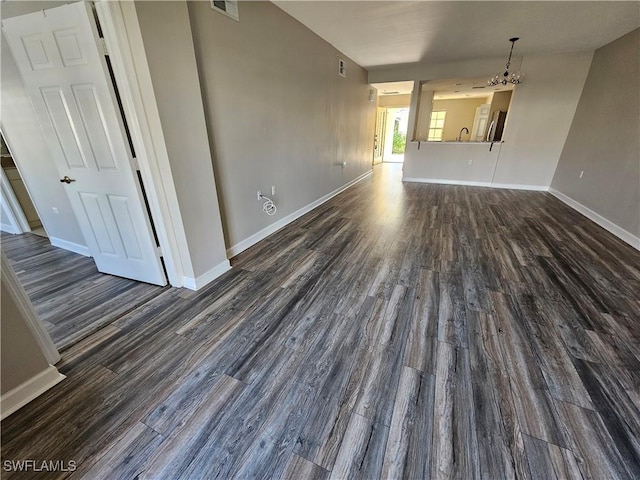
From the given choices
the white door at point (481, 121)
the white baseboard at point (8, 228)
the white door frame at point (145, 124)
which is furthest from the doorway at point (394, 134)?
the white baseboard at point (8, 228)

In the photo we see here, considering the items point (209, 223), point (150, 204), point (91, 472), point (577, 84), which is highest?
point (577, 84)

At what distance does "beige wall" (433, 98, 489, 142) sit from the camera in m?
8.14

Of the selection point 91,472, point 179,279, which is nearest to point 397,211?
point 179,279

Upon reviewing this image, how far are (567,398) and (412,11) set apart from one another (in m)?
3.98

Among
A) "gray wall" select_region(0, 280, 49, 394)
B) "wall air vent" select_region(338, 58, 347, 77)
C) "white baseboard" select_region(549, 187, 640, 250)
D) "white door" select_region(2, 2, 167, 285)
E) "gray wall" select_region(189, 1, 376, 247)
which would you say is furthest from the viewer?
"wall air vent" select_region(338, 58, 347, 77)

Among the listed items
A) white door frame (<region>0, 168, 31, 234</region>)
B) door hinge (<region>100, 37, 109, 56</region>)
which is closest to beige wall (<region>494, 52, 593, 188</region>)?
door hinge (<region>100, 37, 109, 56</region>)

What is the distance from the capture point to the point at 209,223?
2369 millimetres

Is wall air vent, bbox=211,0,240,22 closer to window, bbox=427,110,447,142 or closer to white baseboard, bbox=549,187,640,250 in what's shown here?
white baseboard, bbox=549,187,640,250

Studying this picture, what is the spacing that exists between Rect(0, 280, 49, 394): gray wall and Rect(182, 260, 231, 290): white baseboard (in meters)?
0.99

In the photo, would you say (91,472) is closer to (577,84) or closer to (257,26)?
(257,26)

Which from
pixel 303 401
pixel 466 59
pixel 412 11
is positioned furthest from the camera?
pixel 466 59

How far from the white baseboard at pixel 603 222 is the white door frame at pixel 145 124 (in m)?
4.98

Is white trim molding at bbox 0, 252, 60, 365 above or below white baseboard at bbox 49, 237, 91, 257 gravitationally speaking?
above

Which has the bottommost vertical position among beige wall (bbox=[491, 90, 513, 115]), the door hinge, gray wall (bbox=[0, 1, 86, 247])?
gray wall (bbox=[0, 1, 86, 247])
